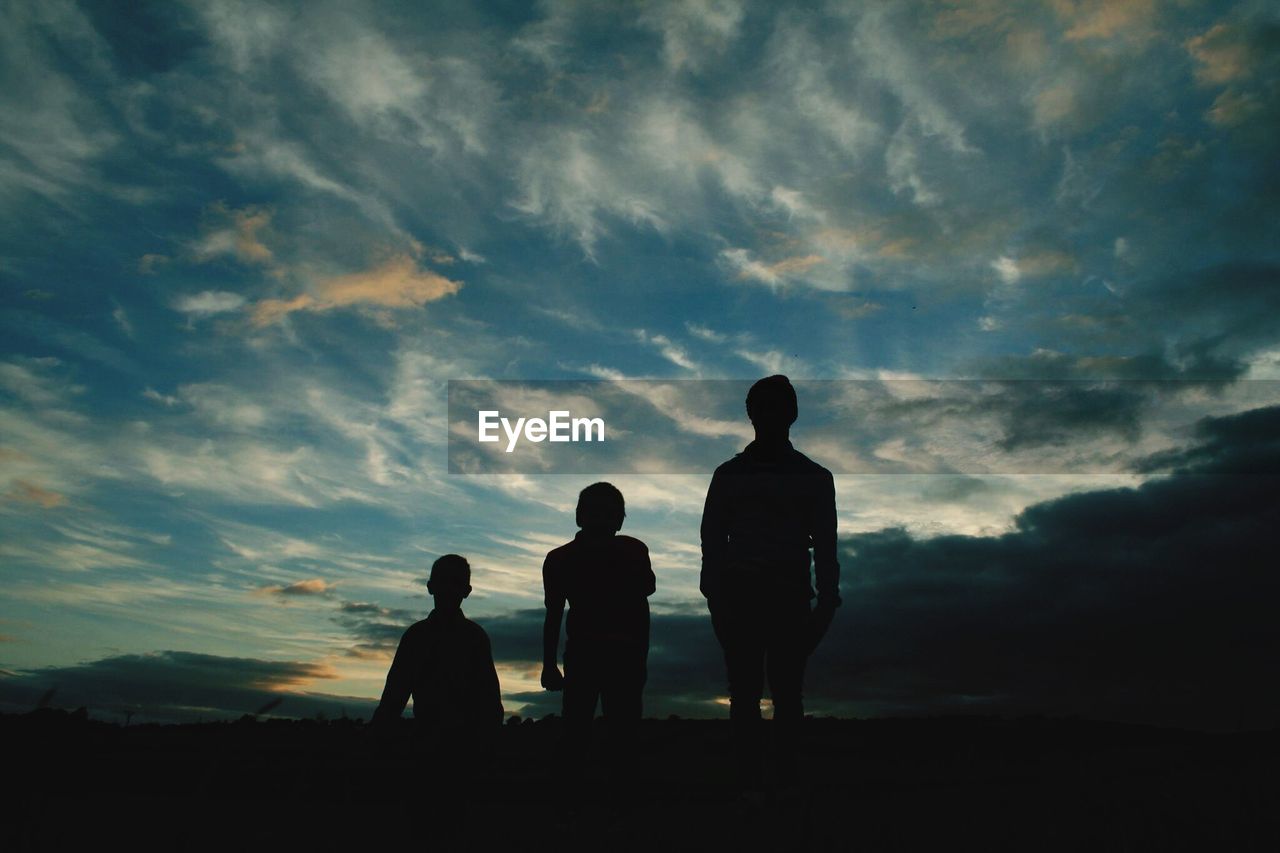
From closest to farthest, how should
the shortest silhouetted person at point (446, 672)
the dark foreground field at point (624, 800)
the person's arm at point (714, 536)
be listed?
the dark foreground field at point (624, 800) → the person's arm at point (714, 536) → the shortest silhouetted person at point (446, 672)

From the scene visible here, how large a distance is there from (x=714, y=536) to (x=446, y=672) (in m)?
2.04

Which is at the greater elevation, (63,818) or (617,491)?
(617,491)

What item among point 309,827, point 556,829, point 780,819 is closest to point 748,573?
point 780,819

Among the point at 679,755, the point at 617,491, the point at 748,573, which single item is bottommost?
the point at 679,755

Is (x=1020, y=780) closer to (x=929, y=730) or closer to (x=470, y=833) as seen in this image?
(x=470, y=833)

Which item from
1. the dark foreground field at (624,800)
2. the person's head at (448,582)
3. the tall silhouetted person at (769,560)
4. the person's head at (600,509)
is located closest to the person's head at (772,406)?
the tall silhouetted person at (769,560)

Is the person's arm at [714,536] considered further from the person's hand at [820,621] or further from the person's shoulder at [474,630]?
the person's shoulder at [474,630]

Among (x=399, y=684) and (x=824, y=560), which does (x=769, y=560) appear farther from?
(x=399, y=684)

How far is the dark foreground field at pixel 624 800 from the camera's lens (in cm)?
372

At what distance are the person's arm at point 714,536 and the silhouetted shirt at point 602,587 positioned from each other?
3.43 ft

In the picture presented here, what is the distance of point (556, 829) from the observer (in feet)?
16.3

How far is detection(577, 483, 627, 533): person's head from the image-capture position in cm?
659

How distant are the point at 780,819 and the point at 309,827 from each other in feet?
7.45

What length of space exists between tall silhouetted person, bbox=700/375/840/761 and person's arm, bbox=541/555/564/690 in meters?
1.42
